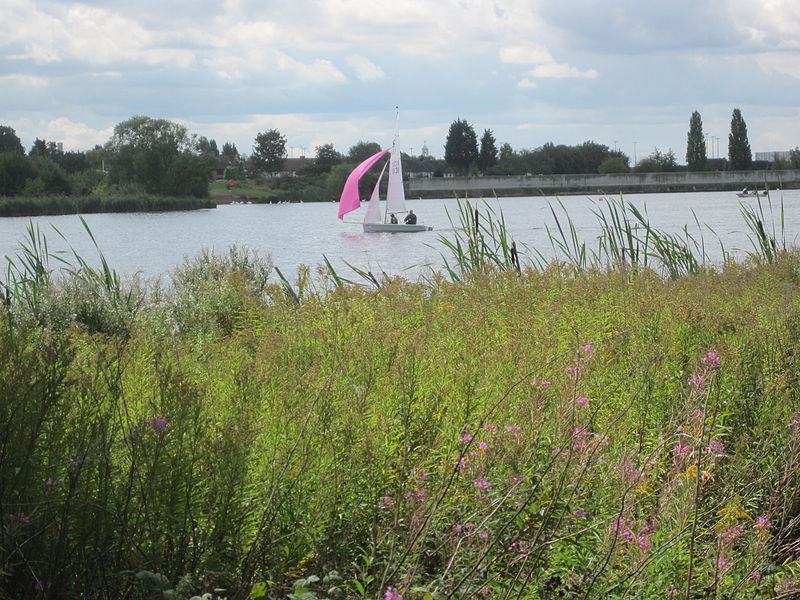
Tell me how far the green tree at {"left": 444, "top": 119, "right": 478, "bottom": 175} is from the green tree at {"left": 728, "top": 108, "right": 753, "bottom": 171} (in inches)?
1344

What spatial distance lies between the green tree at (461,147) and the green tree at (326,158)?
15487 mm

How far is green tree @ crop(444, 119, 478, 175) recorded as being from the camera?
Result: 131812 mm

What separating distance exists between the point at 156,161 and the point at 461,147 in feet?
164

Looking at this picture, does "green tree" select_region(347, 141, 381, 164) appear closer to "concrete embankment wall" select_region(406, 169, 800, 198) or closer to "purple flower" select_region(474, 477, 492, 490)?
"concrete embankment wall" select_region(406, 169, 800, 198)

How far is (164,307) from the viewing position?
880cm

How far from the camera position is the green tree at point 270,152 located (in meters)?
150

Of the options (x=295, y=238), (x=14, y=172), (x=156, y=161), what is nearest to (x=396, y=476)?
(x=295, y=238)

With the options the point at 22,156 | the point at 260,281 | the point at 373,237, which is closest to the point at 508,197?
the point at 22,156

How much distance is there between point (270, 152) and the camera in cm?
14975

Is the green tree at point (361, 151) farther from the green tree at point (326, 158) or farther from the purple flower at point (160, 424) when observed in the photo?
the purple flower at point (160, 424)

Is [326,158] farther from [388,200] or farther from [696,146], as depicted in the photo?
[388,200]

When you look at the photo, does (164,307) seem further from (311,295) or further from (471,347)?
(471,347)

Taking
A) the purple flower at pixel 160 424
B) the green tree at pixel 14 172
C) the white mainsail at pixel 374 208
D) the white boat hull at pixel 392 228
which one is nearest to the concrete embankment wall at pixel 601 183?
the green tree at pixel 14 172

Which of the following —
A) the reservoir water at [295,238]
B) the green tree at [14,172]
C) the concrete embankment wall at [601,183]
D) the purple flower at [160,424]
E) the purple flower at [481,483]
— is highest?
the green tree at [14,172]
